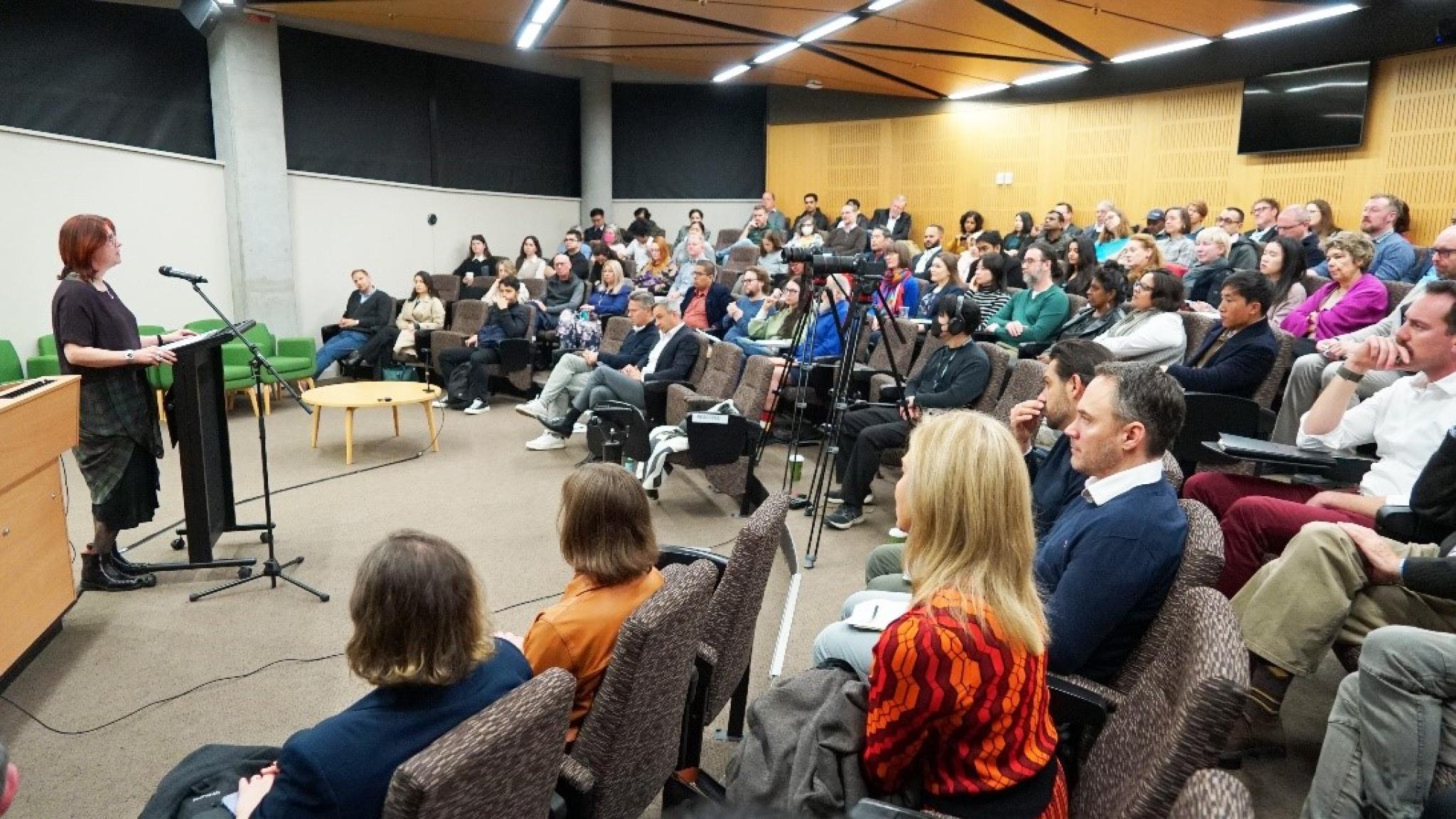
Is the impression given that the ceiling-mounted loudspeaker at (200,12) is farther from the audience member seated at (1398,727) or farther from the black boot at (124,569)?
the audience member seated at (1398,727)

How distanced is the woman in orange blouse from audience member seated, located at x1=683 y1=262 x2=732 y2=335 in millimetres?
5393

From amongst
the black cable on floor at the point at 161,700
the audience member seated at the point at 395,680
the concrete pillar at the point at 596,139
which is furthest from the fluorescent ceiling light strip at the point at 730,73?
the audience member seated at the point at 395,680

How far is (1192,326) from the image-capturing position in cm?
470

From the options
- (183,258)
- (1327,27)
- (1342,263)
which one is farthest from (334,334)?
(1327,27)

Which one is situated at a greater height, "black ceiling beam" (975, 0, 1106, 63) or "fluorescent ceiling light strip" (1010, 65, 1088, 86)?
"fluorescent ceiling light strip" (1010, 65, 1088, 86)

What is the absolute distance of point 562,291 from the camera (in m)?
8.34

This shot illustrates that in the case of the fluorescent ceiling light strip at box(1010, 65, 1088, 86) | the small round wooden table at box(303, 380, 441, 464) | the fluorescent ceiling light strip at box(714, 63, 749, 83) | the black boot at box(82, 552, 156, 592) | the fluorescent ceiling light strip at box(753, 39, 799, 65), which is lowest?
the black boot at box(82, 552, 156, 592)

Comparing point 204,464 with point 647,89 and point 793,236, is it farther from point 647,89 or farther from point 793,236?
point 647,89

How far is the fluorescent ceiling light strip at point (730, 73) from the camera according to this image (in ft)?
33.9

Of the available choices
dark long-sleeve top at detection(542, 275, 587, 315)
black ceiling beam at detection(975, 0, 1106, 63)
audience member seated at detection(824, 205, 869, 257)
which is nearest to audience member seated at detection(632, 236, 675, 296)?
dark long-sleeve top at detection(542, 275, 587, 315)

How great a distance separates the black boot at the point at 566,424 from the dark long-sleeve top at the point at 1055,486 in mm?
3720

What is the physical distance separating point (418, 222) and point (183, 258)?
2751mm

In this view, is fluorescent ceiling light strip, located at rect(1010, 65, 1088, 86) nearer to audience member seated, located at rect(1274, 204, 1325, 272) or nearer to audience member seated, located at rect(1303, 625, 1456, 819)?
audience member seated, located at rect(1274, 204, 1325, 272)

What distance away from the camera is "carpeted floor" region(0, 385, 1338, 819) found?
2.43 m
